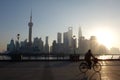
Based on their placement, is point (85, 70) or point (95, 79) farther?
point (85, 70)

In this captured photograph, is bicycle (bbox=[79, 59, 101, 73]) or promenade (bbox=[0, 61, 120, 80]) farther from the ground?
bicycle (bbox=[79, 59, 101, 73])

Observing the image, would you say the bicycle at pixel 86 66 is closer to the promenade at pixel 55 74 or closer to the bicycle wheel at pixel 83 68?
the bicycle wheel at pixel 83 68

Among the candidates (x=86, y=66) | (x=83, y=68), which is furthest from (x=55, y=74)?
(x=86, y=66)

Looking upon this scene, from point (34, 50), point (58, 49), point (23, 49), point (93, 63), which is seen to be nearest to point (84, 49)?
point (58, 49)

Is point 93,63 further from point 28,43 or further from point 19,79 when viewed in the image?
point 28,43

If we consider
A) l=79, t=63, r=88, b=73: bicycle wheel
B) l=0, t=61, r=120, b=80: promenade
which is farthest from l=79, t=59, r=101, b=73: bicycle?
l=0, t=61, r=120, b=80: promenade

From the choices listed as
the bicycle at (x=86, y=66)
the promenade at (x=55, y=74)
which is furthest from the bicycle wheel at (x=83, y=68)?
the promenade at (x=55, y=74)

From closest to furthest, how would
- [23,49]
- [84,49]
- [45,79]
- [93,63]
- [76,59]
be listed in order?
[45,79] < [93,63] < [76,59] < [84,49] < [23,49]

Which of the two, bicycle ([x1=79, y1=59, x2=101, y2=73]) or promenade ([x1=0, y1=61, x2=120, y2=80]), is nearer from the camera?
promenade ([x1=0, y1=61, x2=120, y2=80])

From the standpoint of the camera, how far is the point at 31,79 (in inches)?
751

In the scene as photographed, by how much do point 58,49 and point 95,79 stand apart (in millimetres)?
155230

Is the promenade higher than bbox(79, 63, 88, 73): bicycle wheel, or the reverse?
bbox(79, 63, 88, 73): bicycle wheel

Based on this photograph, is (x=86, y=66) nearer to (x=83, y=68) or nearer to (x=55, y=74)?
(x=83, y=68)

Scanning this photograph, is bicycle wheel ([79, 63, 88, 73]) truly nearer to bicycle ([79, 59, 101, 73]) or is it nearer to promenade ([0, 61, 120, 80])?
bicycle ([79, 59, 101, 73])
